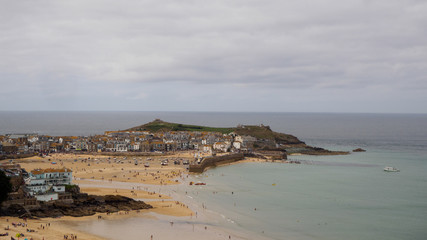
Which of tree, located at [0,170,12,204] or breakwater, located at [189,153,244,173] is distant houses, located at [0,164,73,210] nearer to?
tree, located at [0,170,12,204]

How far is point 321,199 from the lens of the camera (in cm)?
4200

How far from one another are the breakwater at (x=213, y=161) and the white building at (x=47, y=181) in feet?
77.4

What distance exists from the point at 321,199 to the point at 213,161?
30387mm

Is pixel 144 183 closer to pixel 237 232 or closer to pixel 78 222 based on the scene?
pixel 78 222

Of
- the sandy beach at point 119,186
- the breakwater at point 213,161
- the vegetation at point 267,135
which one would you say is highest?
the vegetation at point 267,135

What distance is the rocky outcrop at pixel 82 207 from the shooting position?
32.5 m

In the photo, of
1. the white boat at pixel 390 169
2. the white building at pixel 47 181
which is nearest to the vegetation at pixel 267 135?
the white boat at pixel 390 169

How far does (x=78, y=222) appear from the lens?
31531 millimetres

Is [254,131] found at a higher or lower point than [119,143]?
higher

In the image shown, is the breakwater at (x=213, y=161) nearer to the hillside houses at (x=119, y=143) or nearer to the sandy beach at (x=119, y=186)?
the sandy beach at (x=119, y=186)

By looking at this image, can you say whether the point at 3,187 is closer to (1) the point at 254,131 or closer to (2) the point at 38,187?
(2) the point at 38,187

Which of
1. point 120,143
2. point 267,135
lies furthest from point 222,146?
point 120,143

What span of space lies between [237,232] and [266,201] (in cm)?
1102

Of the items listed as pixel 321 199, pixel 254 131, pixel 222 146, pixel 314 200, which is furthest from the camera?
pixel 254 131
